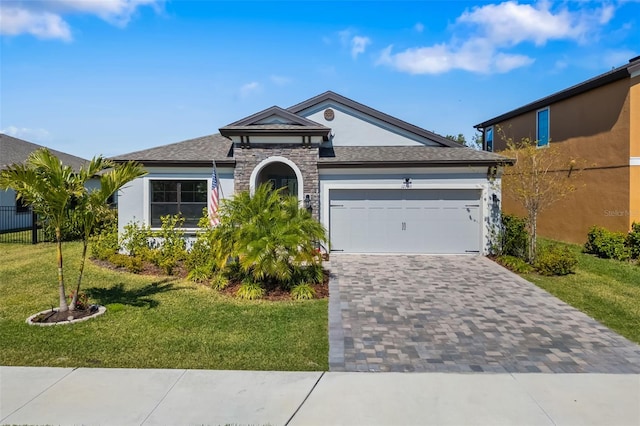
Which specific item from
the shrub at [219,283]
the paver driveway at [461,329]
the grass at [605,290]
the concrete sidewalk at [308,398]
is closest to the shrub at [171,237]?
the shrub at [219,283]

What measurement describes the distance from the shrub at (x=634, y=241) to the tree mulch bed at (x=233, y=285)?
34.5ft

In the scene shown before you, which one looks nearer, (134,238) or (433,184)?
(134,238)

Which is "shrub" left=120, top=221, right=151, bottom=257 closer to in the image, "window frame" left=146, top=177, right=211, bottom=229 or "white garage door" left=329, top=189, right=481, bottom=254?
"window frame" left=146, top=177, right=211, bottom=229

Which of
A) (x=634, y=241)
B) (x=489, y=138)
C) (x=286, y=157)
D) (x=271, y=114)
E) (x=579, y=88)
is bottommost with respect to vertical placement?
(x=634, y=241)

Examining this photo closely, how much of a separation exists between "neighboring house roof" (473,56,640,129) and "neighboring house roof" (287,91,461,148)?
16.9ft

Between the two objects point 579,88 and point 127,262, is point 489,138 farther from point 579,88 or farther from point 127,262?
point 127,262

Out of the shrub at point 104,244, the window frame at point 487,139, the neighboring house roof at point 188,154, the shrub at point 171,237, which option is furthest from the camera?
the window frame at point 487,139

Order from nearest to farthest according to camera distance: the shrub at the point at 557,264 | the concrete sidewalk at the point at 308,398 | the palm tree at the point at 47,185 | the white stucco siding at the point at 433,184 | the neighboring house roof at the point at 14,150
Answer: the concrete sidewalk at the point at 308,398
the palm tree at the point at 47,185
the shrub at the point at 557,264
the white stucco siding at the point at 433,184
the neighboring house roof at the point at 14,150

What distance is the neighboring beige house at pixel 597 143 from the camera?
47.2ft

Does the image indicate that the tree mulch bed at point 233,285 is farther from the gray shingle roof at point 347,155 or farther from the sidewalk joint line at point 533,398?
the sidewalk joint line at point 533,398

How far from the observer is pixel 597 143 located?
52.4 feet

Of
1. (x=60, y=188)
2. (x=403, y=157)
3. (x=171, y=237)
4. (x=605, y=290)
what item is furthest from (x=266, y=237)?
(x=605, y=290)

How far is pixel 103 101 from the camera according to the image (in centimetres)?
1416

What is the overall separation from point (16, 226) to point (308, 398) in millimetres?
24339
